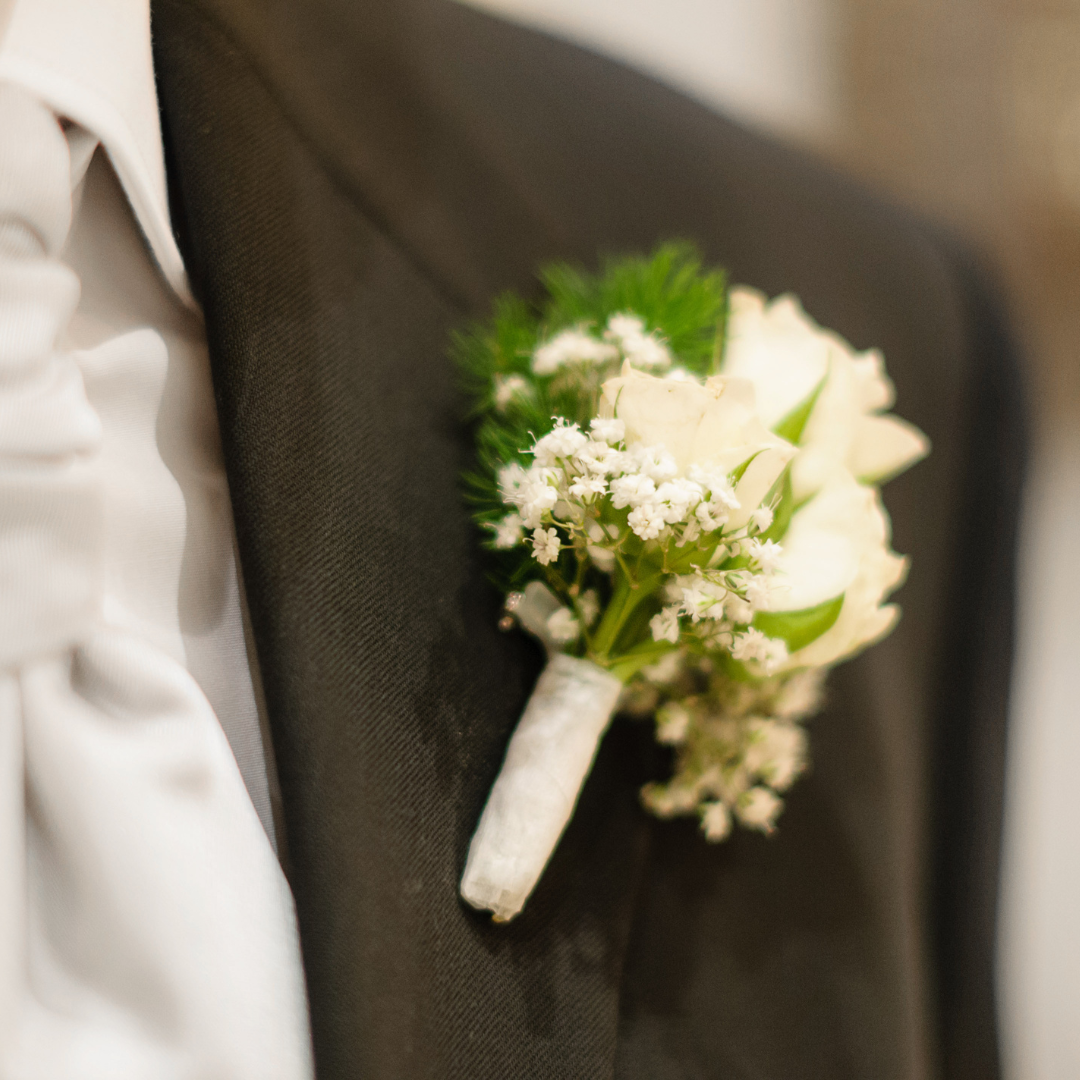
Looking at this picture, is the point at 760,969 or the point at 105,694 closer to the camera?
the point at 105,694

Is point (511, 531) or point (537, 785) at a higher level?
point (511, 531)

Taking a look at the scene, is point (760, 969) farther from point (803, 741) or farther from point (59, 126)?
point (59, 126)

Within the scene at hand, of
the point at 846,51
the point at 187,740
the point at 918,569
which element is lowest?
the point at 187,740

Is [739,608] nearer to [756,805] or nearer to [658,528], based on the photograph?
[658,528]

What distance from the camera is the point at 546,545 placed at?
375mm

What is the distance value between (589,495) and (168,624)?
233mm

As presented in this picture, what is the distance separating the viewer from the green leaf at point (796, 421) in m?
0.44

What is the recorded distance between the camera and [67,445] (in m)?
0.36

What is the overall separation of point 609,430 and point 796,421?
0.44 ft

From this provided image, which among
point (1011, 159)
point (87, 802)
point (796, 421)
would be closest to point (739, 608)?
point (796, 421)

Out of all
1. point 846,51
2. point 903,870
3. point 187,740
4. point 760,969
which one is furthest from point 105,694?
point 846,51

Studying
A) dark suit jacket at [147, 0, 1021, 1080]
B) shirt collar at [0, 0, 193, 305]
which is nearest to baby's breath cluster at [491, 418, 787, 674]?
dark suit jacket at [147, 0, 1021, 1080]

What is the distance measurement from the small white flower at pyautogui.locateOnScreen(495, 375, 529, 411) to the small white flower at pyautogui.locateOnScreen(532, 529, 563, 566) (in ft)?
0.37

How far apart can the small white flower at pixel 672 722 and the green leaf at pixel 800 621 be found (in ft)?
0.36
